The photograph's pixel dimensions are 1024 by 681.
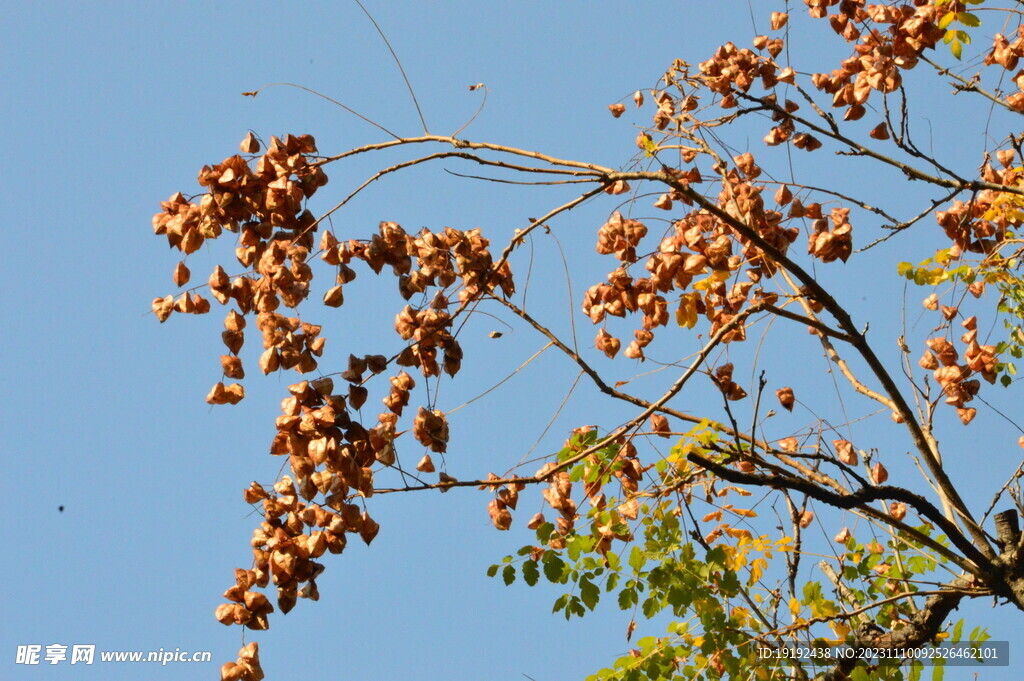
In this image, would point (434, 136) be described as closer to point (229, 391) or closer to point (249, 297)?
point (249, 297)

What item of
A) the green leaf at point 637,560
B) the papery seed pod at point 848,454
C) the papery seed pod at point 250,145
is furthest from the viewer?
the papery seed pod at point 848,454

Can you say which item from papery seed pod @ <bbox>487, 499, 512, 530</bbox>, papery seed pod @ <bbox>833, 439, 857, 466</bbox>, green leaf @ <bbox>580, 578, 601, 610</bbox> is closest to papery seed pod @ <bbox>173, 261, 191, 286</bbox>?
papery seed pod @ <bbox>487, 499, 512, 530</bbox>

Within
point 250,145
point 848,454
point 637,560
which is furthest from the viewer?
point 848,454

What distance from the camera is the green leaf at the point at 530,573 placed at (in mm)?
3686

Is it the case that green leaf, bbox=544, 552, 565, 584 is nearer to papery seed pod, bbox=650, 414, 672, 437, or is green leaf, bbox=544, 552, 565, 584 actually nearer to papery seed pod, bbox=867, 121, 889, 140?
papery seed pod, bbox=650, 414, 672, 437

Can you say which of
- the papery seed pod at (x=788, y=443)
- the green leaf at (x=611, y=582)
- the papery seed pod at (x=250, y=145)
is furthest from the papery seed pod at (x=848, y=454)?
the papery seed pod at (x=250, y=145)

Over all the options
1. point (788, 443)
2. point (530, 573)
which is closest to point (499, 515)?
point (530, 573)

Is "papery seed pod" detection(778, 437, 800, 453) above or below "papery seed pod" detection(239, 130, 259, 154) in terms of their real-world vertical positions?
below

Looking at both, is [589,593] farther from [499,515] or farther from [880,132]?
[880,132]

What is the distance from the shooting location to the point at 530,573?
3693 mm

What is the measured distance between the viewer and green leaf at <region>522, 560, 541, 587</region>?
3686 millimetres

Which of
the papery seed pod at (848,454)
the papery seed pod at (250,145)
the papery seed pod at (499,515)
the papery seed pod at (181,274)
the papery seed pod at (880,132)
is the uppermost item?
the papery seed pod at (880,132)

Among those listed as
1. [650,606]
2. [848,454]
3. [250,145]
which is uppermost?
[250,145]

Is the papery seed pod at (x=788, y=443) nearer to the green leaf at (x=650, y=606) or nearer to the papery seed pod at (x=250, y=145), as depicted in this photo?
the green leaf at (x=650, y=606)
